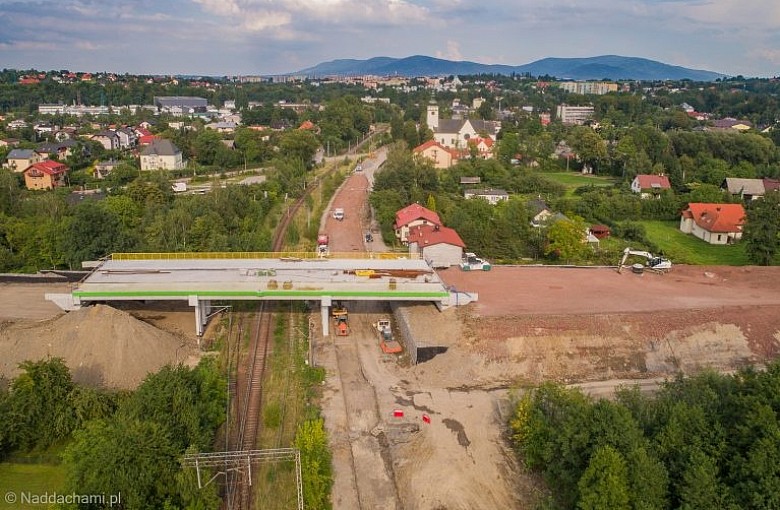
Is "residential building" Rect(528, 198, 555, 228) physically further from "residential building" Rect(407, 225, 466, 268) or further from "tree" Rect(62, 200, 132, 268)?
"tree" Rect(62, 200, 132, 268)

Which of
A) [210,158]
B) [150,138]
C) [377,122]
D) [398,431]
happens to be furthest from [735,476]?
[377,122]

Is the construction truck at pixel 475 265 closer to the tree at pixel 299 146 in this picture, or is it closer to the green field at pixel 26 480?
the green field at pixel 26 480

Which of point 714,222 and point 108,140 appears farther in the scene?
point 108,140

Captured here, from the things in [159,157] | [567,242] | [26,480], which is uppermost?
[159,157]

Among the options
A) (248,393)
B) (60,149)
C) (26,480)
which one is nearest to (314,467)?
(248,393)

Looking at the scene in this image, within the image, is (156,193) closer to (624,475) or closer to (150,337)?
(150,337)

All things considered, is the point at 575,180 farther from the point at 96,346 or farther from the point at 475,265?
the point at 96,346

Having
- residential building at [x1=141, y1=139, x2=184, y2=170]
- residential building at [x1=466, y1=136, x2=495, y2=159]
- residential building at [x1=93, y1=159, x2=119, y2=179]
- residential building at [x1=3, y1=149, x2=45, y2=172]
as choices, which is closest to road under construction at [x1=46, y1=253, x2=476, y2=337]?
residential building at [x1=141, y1=139, x2=184, y2=170]

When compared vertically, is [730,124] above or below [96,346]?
above
